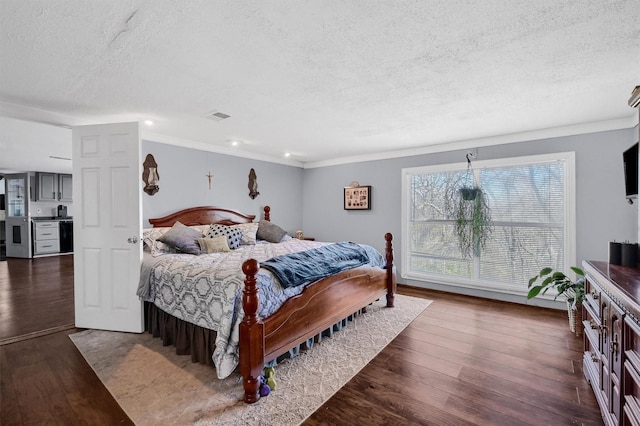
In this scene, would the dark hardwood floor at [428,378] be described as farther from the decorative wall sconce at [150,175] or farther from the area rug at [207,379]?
the decorative wall sconce at [150,175]

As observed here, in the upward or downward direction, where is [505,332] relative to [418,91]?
downward

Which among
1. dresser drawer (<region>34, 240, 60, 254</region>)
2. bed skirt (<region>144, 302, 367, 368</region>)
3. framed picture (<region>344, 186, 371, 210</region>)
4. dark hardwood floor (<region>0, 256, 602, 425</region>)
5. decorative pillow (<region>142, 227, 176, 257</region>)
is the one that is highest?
framed picture (<region>344, 186, 371, 210</region>)

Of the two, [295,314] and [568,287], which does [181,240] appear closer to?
[295,314]

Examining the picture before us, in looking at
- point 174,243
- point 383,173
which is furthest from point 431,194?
point 174,243

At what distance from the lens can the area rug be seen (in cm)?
186

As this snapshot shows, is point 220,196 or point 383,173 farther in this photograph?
point 383,173

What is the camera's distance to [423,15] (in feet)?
5.15

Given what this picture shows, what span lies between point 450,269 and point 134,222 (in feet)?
14.1

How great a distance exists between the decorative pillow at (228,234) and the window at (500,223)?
8.96 ft

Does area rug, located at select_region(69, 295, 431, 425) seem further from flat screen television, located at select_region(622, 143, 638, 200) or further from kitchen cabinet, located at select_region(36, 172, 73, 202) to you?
kitchen cabinet, located at select_region(36, 172, 73, 202)

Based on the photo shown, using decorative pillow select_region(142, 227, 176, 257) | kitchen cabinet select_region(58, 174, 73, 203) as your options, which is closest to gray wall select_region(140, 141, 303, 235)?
decorative pillow select_region(142, 227, 176, 257)

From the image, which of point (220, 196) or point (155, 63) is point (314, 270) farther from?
point (220, 196)

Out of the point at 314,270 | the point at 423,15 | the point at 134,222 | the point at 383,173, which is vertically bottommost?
the point at 314,270

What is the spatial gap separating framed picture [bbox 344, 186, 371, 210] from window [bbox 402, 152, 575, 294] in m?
0.69
